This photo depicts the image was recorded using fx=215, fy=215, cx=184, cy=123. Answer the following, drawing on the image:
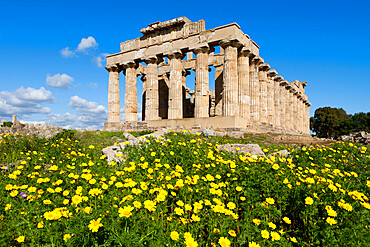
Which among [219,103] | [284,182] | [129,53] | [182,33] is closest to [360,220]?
[284,182]

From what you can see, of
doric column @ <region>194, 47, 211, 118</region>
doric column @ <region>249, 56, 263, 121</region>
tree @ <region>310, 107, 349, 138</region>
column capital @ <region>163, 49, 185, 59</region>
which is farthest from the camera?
tree @ <region>310, 107, 349, 138</region>

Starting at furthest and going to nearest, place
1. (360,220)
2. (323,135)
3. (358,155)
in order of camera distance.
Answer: (323,135)
(358,155)
(360,220)

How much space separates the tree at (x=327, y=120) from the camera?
188 ft

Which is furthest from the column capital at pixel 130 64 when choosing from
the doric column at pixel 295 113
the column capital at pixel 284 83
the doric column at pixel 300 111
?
the doric column at pixel 300 111

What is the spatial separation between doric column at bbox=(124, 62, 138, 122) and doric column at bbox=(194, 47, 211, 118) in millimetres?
9487

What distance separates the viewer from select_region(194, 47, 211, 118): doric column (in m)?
21.9

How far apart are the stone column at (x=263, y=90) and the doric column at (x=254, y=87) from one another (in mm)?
1718

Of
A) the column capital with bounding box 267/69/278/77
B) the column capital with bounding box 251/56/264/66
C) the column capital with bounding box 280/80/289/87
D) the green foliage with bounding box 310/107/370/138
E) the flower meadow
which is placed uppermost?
the column capital with bounding box 251/56/264/66

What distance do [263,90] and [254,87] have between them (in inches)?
113

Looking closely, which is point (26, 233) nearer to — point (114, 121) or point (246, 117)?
point (246, 117)

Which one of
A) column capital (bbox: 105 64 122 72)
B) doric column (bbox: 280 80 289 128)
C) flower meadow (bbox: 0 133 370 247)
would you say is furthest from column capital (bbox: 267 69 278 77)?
flower meadow (bbox: 0 133 370 247)

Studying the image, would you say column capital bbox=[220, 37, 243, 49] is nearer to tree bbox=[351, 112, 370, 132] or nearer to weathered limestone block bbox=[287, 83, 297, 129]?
weathered limestone block bbox=[287, 83, 297, 129]

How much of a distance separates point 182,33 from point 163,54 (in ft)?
10.3

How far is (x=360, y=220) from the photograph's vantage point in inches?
118
